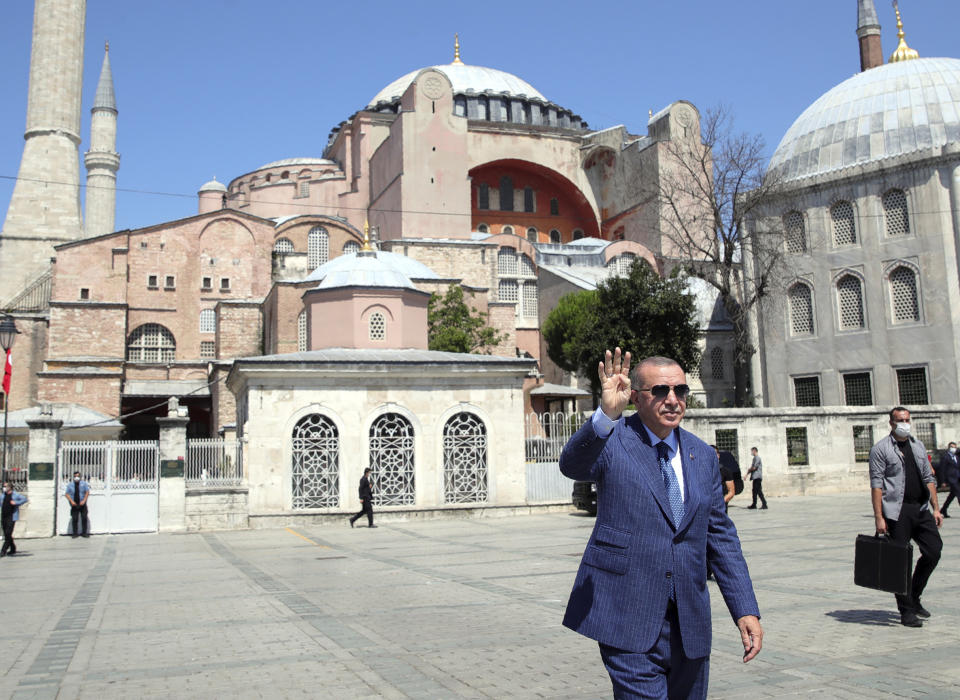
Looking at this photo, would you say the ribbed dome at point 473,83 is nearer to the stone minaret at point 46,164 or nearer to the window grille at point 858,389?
the stone minaret at point 46,164

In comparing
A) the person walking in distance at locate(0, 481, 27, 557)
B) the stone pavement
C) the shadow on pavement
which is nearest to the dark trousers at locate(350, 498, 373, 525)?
the stone pavement

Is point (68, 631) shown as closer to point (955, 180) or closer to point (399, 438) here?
point (399, 438)

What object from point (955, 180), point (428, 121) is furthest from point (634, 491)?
point (428, 121)

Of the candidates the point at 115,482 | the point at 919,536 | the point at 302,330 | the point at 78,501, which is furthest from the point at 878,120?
the point at 919,536

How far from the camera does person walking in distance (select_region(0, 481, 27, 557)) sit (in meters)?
14.1

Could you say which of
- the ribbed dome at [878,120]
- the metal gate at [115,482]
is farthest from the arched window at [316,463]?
the ribbed dome at [878,120]

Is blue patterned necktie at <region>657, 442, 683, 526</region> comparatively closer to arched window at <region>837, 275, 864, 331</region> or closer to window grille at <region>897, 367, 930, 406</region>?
window grille at <region>897, 367, 930, 406</region>

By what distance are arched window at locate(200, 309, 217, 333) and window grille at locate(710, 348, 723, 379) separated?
21957 millimetres

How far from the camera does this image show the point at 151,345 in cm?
3716

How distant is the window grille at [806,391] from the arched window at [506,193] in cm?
2112

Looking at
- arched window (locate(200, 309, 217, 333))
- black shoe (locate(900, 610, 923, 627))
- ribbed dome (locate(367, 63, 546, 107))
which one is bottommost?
black shoe (locate(900, 610, 923, 627))

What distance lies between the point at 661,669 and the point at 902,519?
14.9 feet

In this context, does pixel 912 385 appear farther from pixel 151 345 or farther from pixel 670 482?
pixel 670 482

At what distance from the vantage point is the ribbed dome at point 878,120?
32906 millimetres
